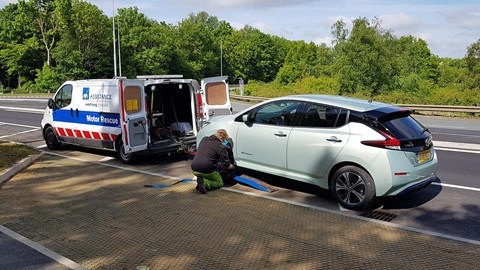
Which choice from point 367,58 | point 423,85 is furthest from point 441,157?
point 423,85

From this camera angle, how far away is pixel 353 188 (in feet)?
20.7

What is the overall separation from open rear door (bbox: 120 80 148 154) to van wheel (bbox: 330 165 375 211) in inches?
189

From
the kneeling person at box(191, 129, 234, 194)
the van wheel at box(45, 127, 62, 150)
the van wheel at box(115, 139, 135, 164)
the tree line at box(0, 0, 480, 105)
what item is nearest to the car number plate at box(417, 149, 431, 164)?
the kneeling person at box(191, 129, 234, 194)

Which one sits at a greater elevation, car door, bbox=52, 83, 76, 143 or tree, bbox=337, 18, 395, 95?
tree, bbox=337, 18, 395, 95

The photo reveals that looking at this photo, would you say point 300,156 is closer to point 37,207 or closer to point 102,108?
point 37,207

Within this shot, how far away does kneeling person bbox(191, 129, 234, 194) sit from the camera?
7324 millimetres

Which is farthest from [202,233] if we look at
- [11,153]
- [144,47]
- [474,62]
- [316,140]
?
[144,47]

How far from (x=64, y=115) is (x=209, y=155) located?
19.3 ft

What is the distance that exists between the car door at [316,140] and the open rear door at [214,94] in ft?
13.3

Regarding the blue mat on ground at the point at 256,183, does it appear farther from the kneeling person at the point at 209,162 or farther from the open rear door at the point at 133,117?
the open rear door at the point at 133,117

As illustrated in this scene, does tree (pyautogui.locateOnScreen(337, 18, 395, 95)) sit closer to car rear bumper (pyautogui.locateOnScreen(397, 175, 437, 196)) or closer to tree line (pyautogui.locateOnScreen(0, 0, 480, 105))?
tree line (pyautogui.locateOnScreen(0, 0, 480, 105))

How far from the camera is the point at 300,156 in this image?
6820 mm

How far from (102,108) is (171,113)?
5.96 feet

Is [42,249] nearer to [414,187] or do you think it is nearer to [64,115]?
[414,187]
